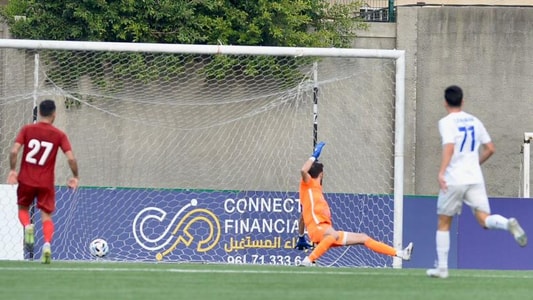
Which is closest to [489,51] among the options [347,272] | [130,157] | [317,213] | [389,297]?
[130,157]

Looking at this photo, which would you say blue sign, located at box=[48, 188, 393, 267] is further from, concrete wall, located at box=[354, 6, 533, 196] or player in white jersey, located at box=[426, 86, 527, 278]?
player in white jersey, located at box=[426, 86, 527, 278]

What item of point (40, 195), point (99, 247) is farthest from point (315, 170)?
point (99, 247)

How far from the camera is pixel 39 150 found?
1338 centimetres

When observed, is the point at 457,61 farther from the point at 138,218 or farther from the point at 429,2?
the point at 138,218

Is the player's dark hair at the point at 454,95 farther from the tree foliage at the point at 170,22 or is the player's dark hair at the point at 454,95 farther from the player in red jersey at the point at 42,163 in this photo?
the tree foliage at the point at 170,22

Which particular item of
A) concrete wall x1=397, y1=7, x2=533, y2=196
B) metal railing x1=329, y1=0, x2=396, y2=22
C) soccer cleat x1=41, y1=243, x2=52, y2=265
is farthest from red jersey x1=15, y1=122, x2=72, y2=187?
metal railing x1=329, y1=0, x2=396, y2=22

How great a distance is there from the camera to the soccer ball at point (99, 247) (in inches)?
757

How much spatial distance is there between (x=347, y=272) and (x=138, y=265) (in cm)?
242

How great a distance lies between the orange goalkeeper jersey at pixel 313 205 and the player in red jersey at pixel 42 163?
10.8ft

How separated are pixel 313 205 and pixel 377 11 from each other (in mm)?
13049

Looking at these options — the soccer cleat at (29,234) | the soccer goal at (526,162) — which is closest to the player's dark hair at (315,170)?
the soccer cleat at (29,234)

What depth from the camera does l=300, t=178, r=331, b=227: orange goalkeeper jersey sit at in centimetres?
1534

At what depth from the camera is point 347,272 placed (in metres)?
13.4

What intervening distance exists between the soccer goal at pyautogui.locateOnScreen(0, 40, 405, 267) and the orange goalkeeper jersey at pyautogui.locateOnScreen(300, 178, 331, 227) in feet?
13.6
